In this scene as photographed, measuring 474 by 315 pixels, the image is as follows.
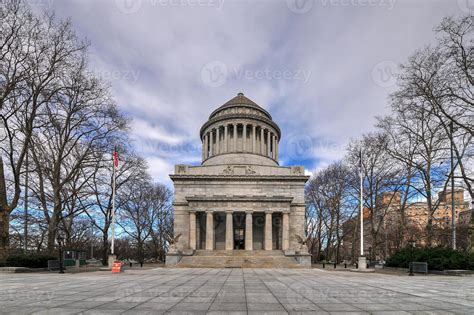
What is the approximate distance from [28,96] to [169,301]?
21.1 meters

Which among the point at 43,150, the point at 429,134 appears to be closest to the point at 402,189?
the point at 429,134

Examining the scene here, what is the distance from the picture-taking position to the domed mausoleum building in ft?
115

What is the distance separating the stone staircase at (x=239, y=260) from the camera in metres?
31.3

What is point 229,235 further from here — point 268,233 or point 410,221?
point 410,221

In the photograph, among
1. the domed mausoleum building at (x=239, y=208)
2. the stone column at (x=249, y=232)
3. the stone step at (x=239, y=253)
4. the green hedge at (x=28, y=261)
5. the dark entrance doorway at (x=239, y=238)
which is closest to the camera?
the green hedge at (x=28, y=261)

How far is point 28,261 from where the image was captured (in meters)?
21.0

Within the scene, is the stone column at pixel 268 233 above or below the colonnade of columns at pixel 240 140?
below

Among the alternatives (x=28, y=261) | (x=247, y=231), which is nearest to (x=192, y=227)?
(x=247, y=231)

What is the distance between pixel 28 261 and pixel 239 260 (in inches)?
757

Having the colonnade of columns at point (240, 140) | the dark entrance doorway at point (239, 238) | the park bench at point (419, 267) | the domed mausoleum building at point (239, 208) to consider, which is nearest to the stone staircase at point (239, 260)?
the domed mausoleum building at point (239, 208)

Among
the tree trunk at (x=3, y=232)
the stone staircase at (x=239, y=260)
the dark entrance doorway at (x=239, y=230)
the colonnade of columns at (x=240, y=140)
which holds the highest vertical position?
the colonnade of columns at (x=240, y=140)

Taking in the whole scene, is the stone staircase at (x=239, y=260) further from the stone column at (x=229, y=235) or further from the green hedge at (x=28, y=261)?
the green hedge at (x=28, y=261)

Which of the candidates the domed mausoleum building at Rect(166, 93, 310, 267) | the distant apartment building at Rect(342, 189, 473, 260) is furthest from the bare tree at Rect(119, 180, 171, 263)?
the distant apartment building at Rect(342, 189, 473, 260)

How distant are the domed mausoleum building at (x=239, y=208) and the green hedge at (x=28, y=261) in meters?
12.9
